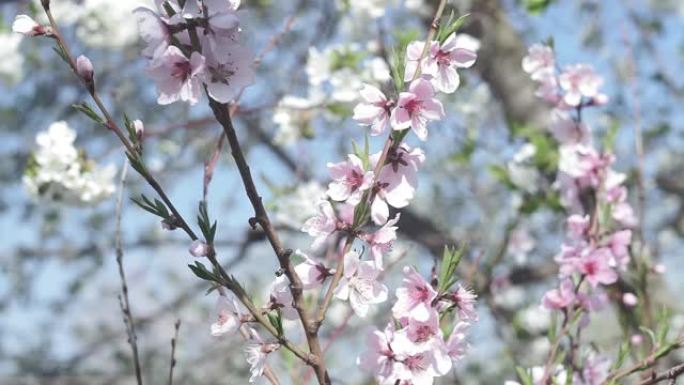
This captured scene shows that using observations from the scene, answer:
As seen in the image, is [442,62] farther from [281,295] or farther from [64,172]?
[64,172]

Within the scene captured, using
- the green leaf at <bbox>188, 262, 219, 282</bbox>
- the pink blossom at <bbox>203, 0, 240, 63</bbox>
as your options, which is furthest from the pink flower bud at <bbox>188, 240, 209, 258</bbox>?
the pink blossom at <bbox>203, 0, 240, 63</bbox>

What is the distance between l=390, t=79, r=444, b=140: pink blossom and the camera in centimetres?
115

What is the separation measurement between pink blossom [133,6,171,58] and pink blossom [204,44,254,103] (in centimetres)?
6

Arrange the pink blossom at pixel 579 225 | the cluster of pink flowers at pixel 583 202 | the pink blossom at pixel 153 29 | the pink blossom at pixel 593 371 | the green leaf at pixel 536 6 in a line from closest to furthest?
the pink blossom at pixel 153 29, the pink blossom at pixel 593 371, the cluster of pink flowers at pixel 583 202, the pink blossom at pixel 579 225, the green leaf at pixel 536 6

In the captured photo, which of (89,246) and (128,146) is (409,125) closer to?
(128,146)

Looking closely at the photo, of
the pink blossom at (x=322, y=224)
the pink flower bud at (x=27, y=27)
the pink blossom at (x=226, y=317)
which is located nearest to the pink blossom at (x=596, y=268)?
the pink blossom at (x=322, y=224)

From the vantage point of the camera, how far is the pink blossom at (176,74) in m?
0.98

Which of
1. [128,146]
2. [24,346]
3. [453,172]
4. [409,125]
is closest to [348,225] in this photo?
[409,125]

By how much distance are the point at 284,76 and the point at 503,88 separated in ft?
6.86

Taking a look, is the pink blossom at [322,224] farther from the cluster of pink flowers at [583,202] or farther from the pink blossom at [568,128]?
the pink blossom at [568,128]

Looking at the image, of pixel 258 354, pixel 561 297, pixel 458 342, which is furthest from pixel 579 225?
pixel 258 354

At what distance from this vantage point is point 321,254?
327cm

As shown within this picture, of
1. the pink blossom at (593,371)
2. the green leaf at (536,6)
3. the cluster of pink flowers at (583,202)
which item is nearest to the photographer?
the pink blossom at (593,371)

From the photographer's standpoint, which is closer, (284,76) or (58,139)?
(58,139)
